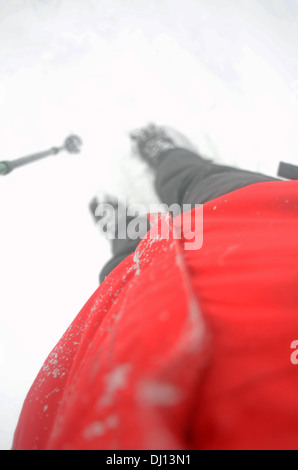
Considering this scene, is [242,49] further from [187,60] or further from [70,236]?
[70,236]

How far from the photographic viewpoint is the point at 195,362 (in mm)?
180

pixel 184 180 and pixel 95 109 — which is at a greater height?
pixel 95 109

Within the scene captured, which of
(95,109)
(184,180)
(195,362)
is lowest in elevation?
(195,362)

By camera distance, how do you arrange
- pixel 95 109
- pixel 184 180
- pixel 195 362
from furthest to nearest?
pixel 95 109, pixel 184 180, pixel 195 362

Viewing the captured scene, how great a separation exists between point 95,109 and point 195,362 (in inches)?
73.6

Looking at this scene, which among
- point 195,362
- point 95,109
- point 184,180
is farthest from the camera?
point 95,109

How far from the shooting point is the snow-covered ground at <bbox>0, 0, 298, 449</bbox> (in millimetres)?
1393

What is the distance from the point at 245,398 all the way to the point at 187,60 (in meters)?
1.83

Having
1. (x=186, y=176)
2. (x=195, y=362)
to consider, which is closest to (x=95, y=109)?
(x=186, y=176)

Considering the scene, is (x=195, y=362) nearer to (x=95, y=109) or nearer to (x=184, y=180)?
(x=184, y=180)

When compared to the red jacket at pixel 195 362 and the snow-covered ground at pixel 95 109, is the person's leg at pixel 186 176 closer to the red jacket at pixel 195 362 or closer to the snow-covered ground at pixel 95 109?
the snow-covered ground at pixel 95 109

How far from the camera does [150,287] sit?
0.84 feet

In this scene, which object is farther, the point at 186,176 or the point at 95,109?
the point at 95,109
